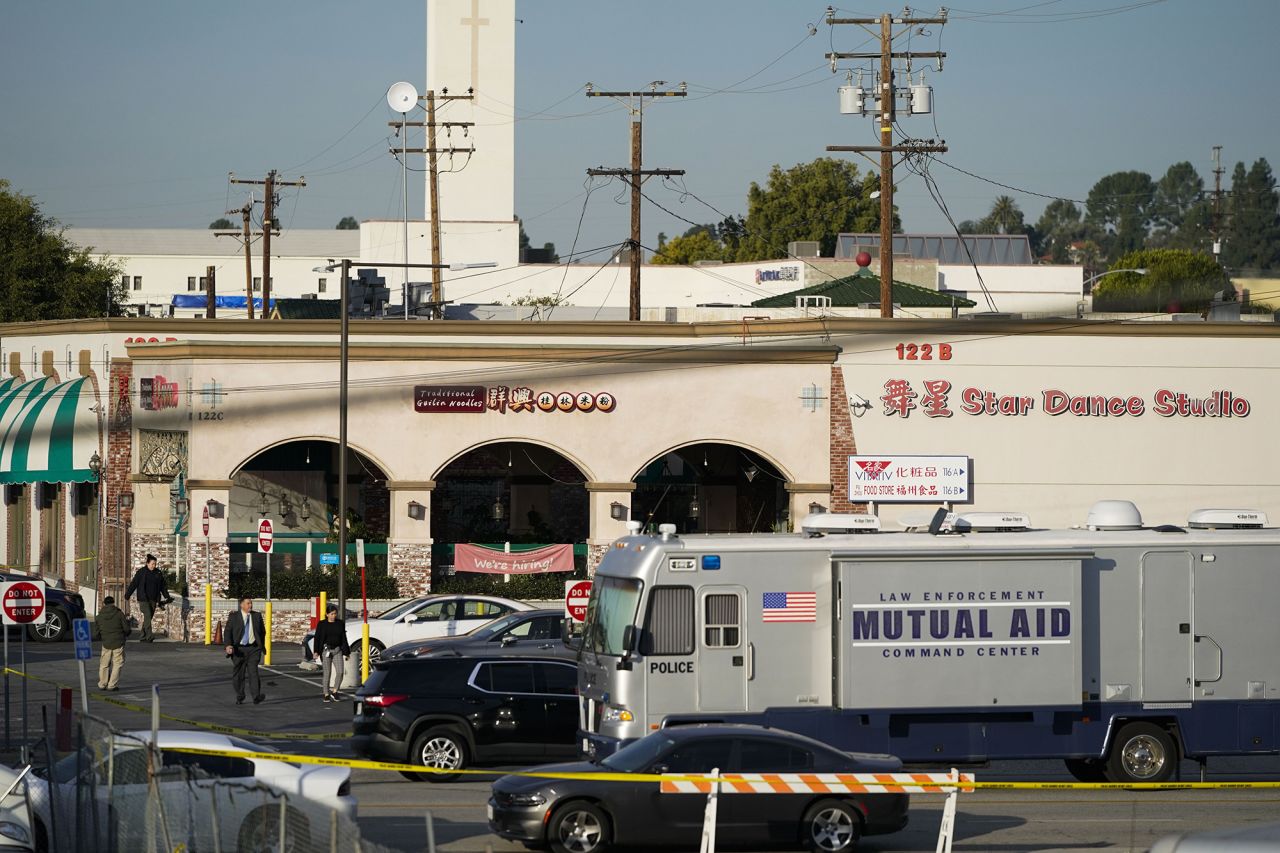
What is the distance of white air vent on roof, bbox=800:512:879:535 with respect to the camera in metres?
19.9

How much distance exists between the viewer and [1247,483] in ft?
134

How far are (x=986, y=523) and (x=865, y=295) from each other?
1717 inches

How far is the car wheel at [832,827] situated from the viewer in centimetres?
1557

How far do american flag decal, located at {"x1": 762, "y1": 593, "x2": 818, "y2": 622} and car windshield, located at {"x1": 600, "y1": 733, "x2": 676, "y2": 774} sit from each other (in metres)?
3.56

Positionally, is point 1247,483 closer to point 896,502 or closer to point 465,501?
point 896,502

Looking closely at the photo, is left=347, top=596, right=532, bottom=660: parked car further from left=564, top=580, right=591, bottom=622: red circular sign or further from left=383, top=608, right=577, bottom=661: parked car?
left=564, top=580, right=591, bottom=622: red circular sign

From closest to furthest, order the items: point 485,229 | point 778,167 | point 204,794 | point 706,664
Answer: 1. point 204,794
2. point 706,664
3. point 485,229
4. point 778,167

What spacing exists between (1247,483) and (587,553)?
16.1 meters

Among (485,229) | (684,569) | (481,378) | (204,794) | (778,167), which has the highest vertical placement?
(778,167)

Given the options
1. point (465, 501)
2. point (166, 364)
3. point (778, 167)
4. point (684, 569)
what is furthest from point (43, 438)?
point (778, 167)

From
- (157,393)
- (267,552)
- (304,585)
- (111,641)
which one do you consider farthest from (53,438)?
(111,641)

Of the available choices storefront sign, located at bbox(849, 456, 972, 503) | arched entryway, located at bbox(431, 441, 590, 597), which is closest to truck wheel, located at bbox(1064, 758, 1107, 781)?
storefront sign, located at bbox(849, 456, 972, 503)

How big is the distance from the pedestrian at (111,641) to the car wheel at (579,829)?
15.5 m

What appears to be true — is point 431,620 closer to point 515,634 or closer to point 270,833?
point 515,634
